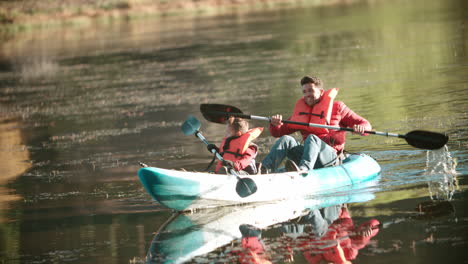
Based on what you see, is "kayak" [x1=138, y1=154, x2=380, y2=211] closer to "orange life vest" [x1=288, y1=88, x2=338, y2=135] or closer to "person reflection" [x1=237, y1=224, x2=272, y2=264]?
"orange life vest" [x1=288, y1=88, x2=338, y2=135]

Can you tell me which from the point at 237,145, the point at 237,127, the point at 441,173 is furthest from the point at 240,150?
the point at 441,173

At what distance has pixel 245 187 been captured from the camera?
8945mm

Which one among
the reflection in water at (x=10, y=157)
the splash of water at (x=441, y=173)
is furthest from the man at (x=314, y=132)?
the reflection in water at (x=10, y=157)

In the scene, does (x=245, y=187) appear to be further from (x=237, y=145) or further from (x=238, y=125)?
(x=238, y=125)

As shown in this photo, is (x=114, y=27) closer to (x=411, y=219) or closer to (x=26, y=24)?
(x=26, y=24)

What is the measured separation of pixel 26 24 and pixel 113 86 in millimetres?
29579

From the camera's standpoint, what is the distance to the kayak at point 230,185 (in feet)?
28.6

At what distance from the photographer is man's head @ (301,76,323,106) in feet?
32.2

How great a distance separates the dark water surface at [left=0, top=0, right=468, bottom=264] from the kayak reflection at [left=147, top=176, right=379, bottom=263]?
0.08 metres

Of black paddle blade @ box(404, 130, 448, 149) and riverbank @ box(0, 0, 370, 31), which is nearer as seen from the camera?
black paddle blade @ box(404, 130, 448, 149)

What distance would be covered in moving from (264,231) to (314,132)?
98.7 inches

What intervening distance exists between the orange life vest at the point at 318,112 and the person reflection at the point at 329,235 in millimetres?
1638

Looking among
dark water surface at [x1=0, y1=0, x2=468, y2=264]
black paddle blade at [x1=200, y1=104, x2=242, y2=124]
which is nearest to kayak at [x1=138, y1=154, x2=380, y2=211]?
dark water surface at [x1=0, y1=0, x2=468, y2=264]

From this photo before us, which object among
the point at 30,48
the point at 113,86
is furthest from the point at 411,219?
the point at 30,48
